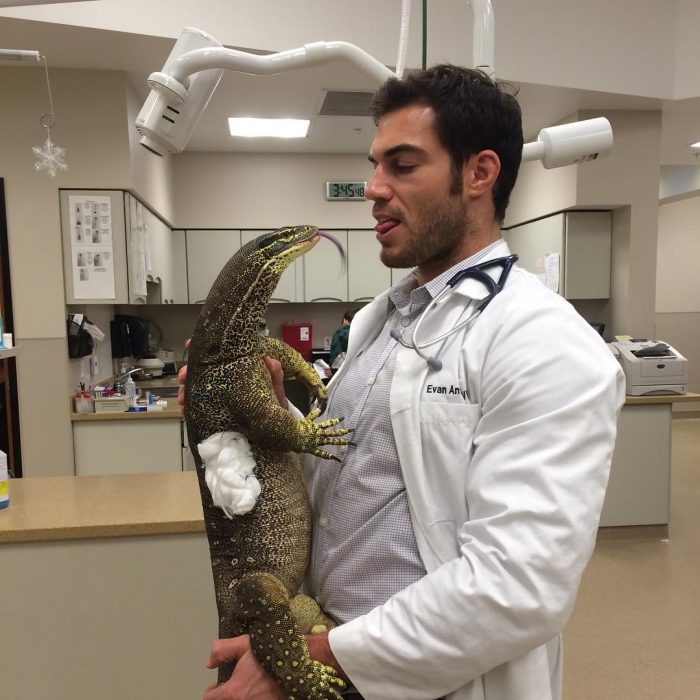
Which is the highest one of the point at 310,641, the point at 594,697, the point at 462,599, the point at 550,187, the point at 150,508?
the point at 550,187

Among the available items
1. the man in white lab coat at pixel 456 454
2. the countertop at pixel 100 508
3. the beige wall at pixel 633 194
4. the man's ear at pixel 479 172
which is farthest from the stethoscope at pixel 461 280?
the beige wall at pixel 633 194

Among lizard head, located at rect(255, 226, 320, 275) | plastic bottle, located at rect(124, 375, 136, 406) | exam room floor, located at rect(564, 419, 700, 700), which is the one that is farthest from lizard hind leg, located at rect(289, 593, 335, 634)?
plastic bottle, located at rect(124, 375, 136, 406)

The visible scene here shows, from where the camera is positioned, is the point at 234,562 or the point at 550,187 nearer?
the point at 234,562

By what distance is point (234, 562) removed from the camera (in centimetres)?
94

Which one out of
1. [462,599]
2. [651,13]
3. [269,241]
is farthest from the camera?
[651,13]

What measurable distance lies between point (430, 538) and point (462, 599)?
0.12m

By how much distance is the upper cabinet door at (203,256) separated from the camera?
5.48m

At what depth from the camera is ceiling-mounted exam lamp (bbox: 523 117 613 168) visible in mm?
1284

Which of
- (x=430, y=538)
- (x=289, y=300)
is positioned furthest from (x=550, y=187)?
(x=430, y=538)

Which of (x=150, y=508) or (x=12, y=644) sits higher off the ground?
(x=150, y=508)

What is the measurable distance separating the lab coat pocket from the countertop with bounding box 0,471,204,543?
1.01 m

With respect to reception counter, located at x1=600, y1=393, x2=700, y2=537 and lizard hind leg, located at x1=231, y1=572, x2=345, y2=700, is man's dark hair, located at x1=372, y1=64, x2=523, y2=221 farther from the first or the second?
reception counter, located at x1=600, y1=393, x2=700, y2=537

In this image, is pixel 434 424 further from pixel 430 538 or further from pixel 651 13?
pixel 651 13

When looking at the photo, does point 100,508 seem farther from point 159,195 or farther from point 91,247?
point 159,195
